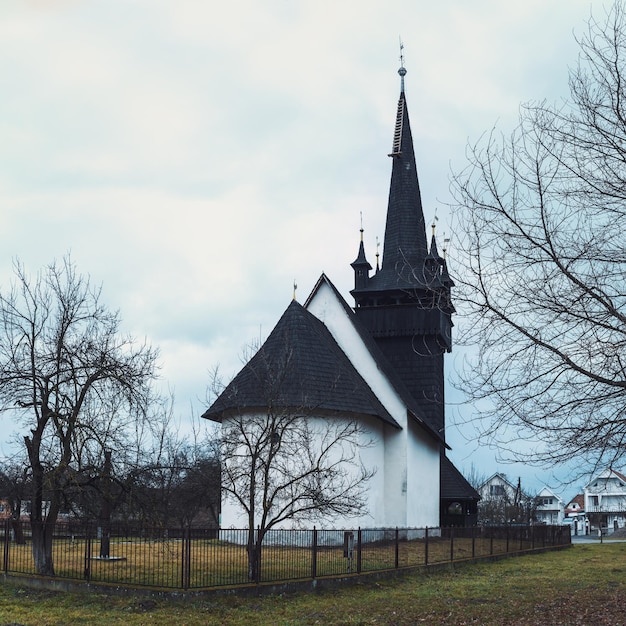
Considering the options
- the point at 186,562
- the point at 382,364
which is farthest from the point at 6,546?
the point at 382,364

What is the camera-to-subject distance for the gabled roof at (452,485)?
125 feet

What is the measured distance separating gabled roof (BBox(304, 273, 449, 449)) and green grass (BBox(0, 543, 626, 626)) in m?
13.9

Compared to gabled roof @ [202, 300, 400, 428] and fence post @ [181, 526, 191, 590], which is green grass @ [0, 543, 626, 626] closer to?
fence post @ [181, 526, 191, 590]

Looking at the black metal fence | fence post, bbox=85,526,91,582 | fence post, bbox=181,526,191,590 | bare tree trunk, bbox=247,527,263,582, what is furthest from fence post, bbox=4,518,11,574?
bare tree trunk, bbox=247,527,263,582

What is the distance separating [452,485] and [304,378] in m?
14.5

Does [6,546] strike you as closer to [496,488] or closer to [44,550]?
[44,550]

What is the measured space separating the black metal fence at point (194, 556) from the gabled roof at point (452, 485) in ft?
59.5

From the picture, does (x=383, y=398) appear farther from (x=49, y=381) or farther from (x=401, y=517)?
(x=49, y=381)

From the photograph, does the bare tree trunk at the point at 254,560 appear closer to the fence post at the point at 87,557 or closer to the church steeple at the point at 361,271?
the fence post at the point at 87,557

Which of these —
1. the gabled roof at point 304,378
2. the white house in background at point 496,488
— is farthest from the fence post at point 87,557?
the white house in background at point 496,488

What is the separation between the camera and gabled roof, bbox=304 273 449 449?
3212 cm

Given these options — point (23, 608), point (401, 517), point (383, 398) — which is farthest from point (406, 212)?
point (23, 608)

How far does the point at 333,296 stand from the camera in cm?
3369

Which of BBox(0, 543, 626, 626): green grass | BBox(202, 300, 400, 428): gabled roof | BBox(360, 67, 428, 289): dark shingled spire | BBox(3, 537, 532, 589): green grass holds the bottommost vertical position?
BBox(0, 543, 626, 626): green grass
